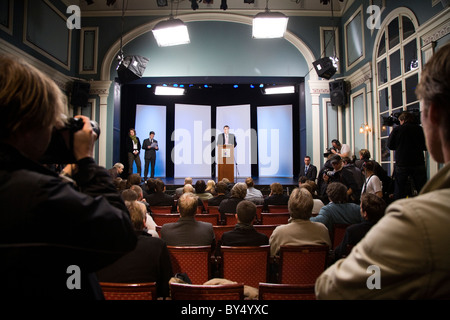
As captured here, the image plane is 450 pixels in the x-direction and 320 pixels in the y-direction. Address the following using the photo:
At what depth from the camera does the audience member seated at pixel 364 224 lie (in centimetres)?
201

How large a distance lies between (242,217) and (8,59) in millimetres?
1855

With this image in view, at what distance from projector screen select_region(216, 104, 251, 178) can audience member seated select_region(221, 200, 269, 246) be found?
8.11 m

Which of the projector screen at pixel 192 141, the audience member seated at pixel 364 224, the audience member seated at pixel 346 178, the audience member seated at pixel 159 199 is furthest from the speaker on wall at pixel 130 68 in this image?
the audience member seated at pixel 364 224

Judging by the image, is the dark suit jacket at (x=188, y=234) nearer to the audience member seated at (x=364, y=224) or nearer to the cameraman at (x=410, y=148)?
the audience member seated at (x=364, y=224)

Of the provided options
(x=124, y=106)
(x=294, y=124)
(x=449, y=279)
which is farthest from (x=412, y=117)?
(x=124, y=106)

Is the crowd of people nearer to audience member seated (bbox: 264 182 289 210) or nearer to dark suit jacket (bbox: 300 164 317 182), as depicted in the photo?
audience member seated (bbox: 264 182 289 210)

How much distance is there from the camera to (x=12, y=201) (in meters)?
0.55

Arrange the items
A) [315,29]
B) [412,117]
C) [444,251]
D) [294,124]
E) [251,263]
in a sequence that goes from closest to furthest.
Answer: [444,251]
[251,263]
[412,117]
[315,29]
[294,124]

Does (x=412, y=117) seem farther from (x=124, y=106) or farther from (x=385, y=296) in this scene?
(x=124, y=106)

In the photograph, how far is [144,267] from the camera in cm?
158

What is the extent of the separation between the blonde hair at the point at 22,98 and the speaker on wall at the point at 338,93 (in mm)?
7687

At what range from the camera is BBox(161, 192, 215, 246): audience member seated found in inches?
91.3

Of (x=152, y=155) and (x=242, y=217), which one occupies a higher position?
(x=152, y=155)

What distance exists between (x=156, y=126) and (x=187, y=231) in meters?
8.32
